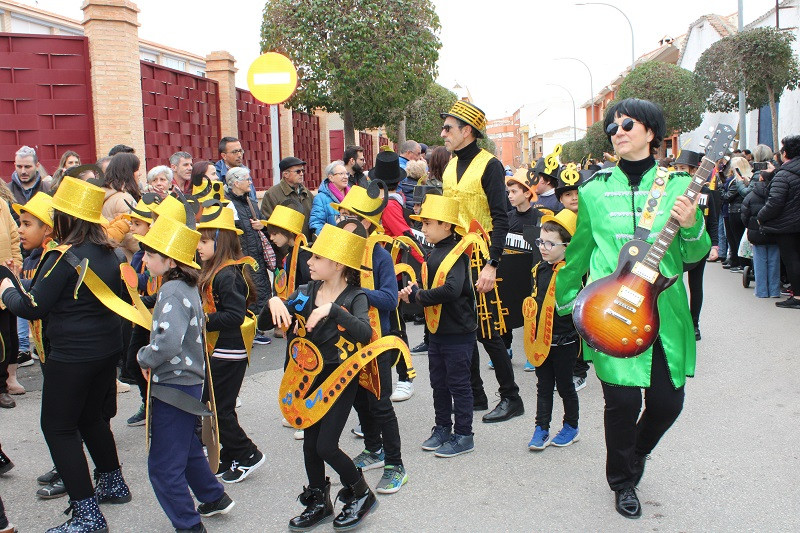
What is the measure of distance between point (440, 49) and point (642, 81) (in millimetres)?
14315

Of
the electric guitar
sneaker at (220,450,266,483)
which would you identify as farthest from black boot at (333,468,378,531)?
the electric guitar

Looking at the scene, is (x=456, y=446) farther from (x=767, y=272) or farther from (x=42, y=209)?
(x=767, y=272)

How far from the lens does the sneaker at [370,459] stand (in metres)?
4.64

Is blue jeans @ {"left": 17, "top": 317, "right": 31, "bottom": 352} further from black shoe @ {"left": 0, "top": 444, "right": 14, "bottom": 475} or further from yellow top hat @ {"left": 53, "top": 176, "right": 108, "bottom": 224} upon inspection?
yellow top hat @ {"left": 53, "top": 176, "right": 108, "bottom": 224}

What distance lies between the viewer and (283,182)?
8.47 meters

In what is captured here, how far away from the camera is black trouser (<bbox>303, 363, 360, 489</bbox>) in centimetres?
370

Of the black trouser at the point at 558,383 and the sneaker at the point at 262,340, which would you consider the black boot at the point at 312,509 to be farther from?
the sneaker at the point at 262,340

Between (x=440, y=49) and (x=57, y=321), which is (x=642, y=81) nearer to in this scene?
(x=440, y=49)

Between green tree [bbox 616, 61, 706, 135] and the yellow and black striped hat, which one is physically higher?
green tree [bbox 616, 61, 706, 135]

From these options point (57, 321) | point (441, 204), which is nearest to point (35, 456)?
point (57, 321)

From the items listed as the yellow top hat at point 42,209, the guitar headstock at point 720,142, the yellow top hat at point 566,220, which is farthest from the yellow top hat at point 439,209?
the yellow top hat at point 42,209

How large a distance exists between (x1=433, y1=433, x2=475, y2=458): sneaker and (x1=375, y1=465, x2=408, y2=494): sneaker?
54 cm

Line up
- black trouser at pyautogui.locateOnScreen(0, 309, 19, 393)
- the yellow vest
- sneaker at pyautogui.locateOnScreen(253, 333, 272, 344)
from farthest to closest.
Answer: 1. sneaker at pyautogui.locateOnScreen(253, 333, 272, 344)
2. black trouser at pyautogui.locateOnScreen(0, 309, 19, 393)
3. the yellow vest

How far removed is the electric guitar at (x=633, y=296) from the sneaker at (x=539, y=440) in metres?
1.43
